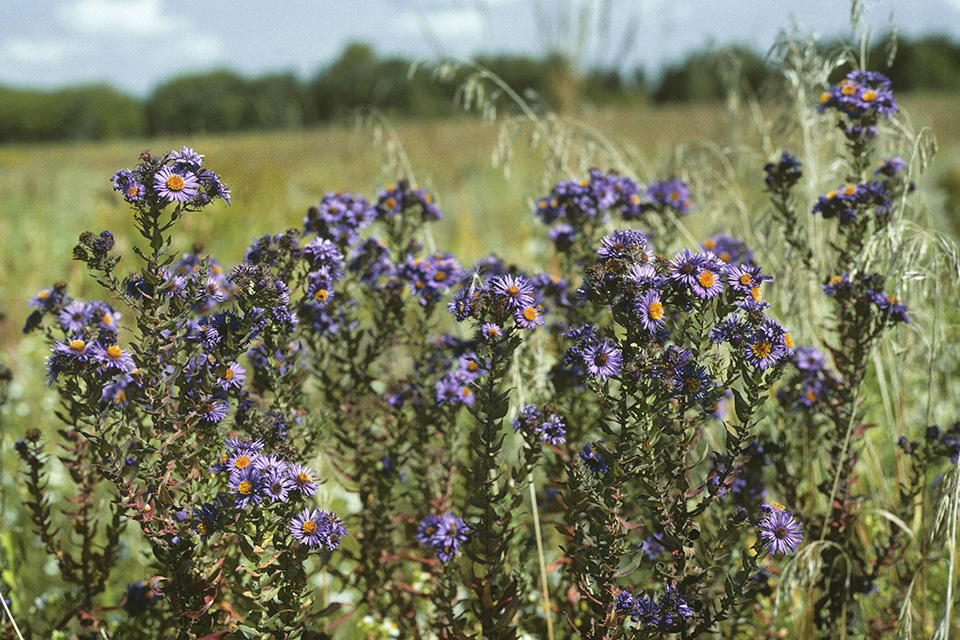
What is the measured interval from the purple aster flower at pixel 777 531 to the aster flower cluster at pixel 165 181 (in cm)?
160

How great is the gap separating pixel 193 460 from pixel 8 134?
8915 centimetres

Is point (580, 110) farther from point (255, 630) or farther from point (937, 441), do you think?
point (255, 630)

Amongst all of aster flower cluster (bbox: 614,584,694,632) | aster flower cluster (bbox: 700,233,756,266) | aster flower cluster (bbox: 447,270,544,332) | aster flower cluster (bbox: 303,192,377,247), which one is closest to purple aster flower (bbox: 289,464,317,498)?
aster flower cluster (bbox: 447,270,544,332)

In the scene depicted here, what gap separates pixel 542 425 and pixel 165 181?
1.17 metres

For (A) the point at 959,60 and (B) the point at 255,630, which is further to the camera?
(A) the point at 959,60

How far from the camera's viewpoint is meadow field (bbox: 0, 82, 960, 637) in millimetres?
2762

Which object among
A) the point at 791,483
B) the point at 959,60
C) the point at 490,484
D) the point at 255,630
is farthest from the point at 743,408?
the point at 959,60

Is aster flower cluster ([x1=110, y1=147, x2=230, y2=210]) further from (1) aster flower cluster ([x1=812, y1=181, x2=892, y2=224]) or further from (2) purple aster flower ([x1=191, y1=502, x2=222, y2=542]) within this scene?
(1) aster flower cluster ([x1=812, y1=181, x2=892, y2=224])

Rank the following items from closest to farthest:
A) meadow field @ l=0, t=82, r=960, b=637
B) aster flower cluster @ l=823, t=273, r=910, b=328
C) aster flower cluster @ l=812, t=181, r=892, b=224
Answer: aster flower cluster @ l=823, t=273, r=910, b=328, aster flower cluster @ l=812, t=181, r=892, b=224, meadow field @ l=0, t=82, r=960, b=637

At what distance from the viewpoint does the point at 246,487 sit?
1.61 metres

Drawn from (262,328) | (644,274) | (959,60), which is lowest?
(262,328)

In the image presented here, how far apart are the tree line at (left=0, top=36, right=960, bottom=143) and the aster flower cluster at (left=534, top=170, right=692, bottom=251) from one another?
726 millimetres

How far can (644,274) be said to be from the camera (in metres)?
1.65

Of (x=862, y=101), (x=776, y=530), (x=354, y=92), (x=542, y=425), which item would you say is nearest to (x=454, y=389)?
(x=542, y=425)
